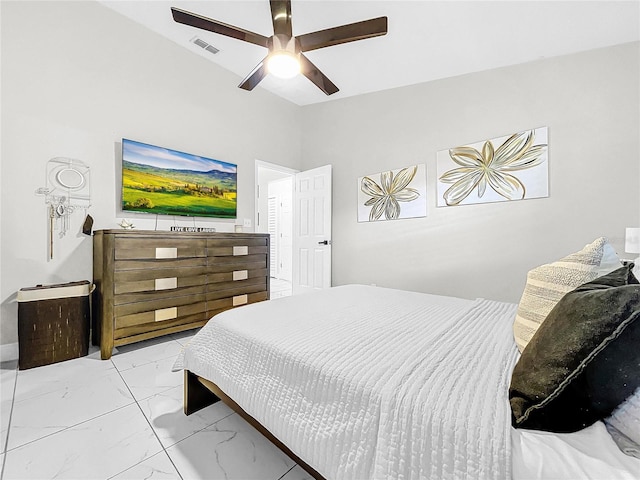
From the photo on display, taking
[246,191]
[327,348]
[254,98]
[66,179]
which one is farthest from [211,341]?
[254,98]

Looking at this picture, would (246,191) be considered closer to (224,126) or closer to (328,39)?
(224,126)

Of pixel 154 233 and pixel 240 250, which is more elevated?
pixel 154 233

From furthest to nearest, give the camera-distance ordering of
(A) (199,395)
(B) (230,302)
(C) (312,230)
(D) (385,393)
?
(C) (312,230), (B) (230,302), (A) (199,395), (D) (385,393)

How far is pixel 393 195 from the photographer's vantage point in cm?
351

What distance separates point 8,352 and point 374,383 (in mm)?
2947

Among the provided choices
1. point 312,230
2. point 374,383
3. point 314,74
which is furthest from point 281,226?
point 374,383

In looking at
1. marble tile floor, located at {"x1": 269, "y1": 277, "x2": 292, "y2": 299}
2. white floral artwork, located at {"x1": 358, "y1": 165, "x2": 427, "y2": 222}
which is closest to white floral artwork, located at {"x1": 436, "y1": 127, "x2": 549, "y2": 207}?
white floral artwork, located at {"x1": 358, "y1": 165, "x2": 427, "y2": 222}

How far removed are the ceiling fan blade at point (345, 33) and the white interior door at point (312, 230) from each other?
193 centimetres

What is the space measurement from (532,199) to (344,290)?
2.07 meters

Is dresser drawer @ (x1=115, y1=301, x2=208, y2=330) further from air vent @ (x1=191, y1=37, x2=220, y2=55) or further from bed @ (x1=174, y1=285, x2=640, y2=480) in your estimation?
air vent @ (x1=191, y1=37, x2=220, y2=55)

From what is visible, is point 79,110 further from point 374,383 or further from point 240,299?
Result: point 374,383

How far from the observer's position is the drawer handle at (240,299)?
3.01 m

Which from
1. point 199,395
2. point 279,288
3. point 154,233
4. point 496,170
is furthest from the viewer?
point 279,288

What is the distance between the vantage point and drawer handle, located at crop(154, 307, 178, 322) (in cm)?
245
